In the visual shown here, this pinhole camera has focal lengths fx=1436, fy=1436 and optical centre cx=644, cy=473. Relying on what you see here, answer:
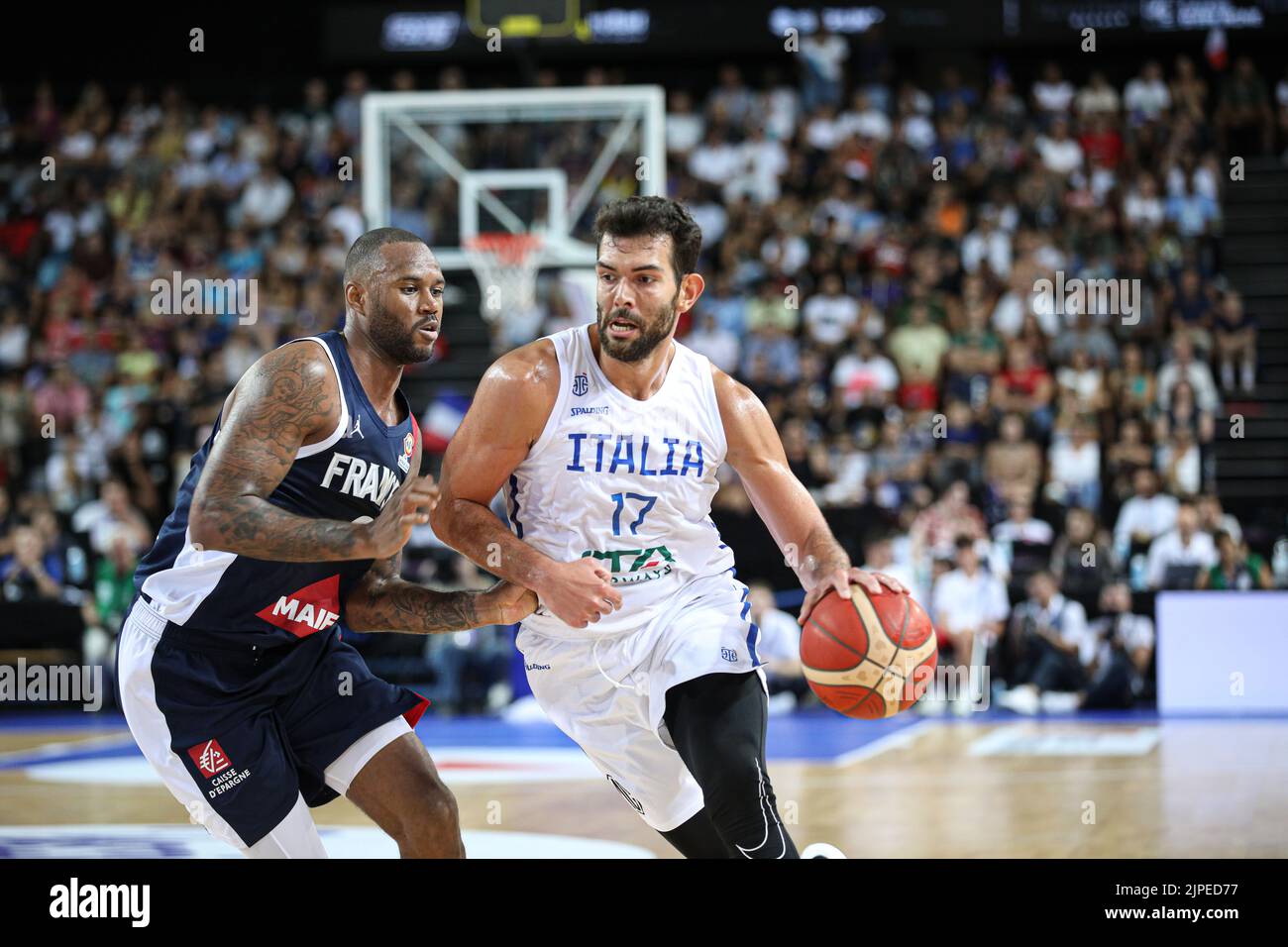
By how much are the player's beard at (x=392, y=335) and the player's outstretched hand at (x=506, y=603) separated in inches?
29.4

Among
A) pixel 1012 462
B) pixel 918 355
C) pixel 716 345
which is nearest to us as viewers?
pixel 1012 462

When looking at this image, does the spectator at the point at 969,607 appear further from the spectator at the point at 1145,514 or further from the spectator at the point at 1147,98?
the spectator at the point at 1147,98

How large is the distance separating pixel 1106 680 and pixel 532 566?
8542mm

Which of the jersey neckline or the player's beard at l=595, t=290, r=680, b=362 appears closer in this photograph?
the jersey neckline

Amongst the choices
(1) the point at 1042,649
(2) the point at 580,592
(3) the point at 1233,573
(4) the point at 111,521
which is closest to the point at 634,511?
(2) the point at 580,592

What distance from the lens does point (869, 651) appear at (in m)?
4.37

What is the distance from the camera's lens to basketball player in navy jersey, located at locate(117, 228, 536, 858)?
4.11m

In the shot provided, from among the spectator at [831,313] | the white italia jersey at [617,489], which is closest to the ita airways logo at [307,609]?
the white italia jersey at [617,489]

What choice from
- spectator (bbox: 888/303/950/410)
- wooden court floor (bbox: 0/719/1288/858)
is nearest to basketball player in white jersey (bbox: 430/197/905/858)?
wooden court floor (bbox: 0/719/1288/858)

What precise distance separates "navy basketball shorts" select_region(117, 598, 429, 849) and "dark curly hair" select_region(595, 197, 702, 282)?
1617 mm

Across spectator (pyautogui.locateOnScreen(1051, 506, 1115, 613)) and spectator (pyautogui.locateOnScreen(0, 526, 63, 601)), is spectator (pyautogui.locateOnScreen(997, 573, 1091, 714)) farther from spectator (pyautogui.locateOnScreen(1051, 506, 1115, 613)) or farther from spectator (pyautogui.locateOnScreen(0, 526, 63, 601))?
spectator (pyautogui.locateOnScreen(0, 526, 63, 601))

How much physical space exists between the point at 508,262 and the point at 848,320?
3774 millimetres

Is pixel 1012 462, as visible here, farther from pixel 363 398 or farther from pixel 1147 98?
pixel 363 398

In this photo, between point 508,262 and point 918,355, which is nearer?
point 508,262
